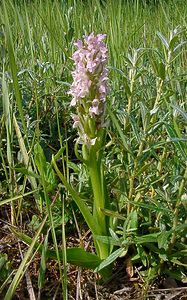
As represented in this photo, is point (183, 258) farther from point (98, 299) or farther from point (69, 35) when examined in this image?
point (69, 35)

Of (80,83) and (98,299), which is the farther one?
(98,299)

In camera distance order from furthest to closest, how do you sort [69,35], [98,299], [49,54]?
[49,54] → [69,35] → [98,299]

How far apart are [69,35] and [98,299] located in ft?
2.53

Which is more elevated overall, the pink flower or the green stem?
the pink flower

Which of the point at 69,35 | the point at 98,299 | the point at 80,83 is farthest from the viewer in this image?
the point at 69,35

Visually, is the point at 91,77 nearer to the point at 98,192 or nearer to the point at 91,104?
the point at 91,104

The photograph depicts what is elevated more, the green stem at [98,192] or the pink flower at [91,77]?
the pink flower at [91,77]

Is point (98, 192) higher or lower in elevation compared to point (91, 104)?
lower

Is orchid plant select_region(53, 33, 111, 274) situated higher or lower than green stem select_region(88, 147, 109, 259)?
higher

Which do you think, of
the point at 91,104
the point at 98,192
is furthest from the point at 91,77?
the point at 98,192

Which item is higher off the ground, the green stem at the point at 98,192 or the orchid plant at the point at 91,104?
the orchid plant at the point at 91,104

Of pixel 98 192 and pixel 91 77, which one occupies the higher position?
pixel 91 77

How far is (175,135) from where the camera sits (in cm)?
82

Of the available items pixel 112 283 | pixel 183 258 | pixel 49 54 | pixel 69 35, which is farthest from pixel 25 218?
pixel 49 54
